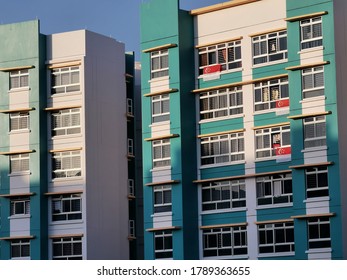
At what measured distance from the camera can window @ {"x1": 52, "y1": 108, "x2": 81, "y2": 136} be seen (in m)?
34.1

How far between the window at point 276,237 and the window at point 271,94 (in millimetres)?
3492

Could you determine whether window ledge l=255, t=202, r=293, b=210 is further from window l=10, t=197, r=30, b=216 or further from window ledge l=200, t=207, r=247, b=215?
window l=10, t=197, r=30, b=216

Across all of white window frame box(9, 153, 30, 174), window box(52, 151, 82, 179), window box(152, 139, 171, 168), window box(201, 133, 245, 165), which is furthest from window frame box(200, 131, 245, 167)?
white window frame box(9, 153, 30, 174)

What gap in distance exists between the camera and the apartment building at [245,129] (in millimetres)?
28406

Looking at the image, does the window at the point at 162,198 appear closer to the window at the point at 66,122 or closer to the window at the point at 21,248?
the window at the point at 66,122

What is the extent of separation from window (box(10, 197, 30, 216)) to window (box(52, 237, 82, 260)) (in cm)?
139

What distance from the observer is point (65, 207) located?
34.0m

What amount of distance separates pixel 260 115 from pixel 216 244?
4.12m

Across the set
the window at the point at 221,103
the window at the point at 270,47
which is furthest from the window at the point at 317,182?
the window at the point at 270,47

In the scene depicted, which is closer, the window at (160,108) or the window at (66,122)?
the window at (160,108)

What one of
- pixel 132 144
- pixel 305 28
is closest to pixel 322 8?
pixel 305 28

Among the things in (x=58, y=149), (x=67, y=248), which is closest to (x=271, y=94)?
(x=58, y=149)

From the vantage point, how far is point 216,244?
31000 millimetres

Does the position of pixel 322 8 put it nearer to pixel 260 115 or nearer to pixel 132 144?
pixel 260 115
